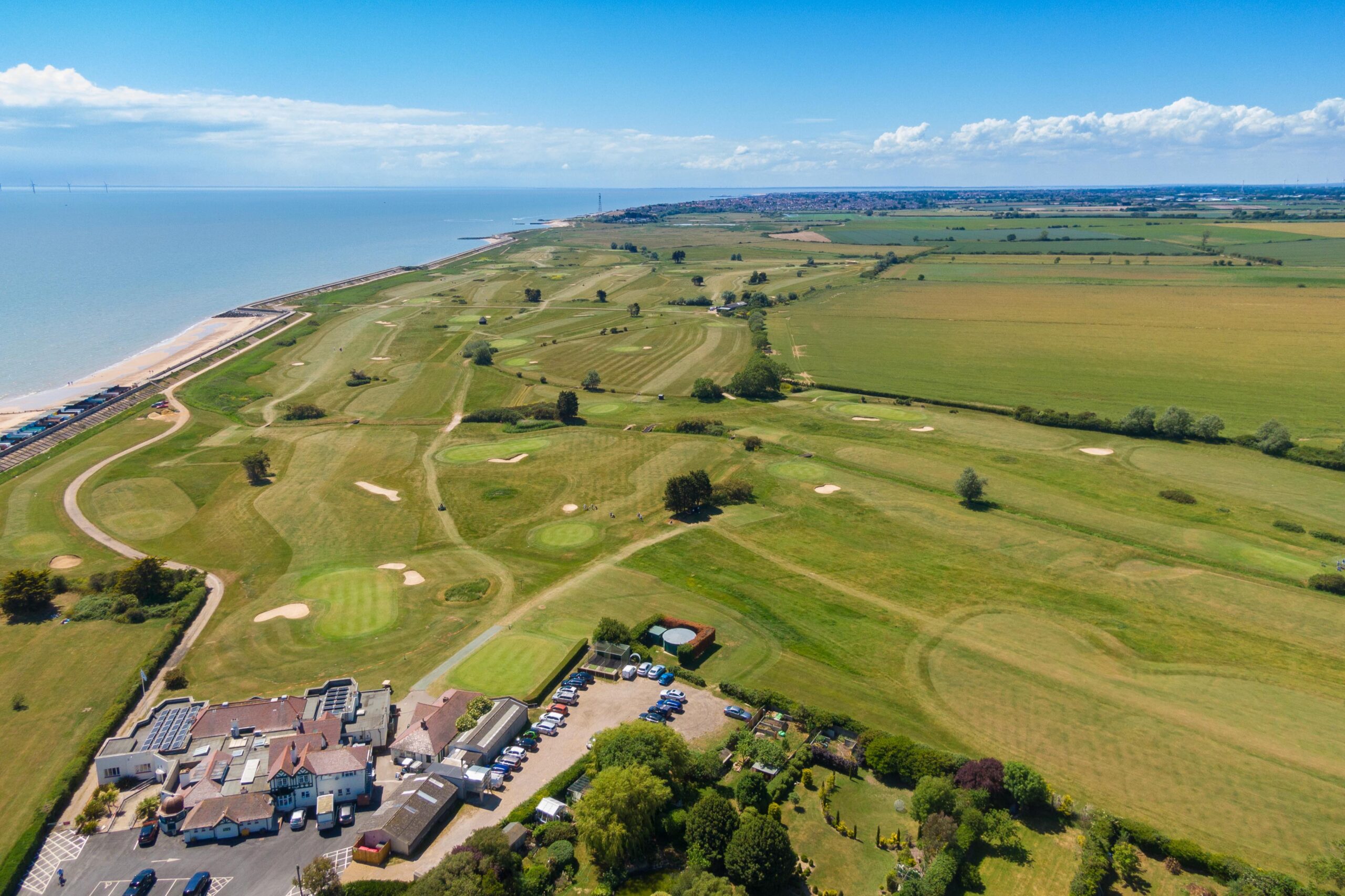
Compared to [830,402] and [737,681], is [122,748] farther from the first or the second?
[830,402]

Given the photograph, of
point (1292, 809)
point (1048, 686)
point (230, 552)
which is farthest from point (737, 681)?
point (230, 552)

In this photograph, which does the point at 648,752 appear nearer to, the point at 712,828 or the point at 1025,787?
the point at 712,828

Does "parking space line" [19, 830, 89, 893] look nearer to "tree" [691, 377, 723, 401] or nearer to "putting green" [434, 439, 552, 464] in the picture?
"putting green" [434, 439, 552, 464]

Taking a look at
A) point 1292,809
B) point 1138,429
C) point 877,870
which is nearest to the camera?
point 877,870

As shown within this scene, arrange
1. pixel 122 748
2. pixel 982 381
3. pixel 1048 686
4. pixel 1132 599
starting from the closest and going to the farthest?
pixel 122 748
pixel 1048 686
pixel 1132 599
pixel 982 381

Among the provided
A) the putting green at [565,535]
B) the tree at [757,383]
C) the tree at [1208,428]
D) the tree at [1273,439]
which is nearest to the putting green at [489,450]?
the putting green at [565,535]
